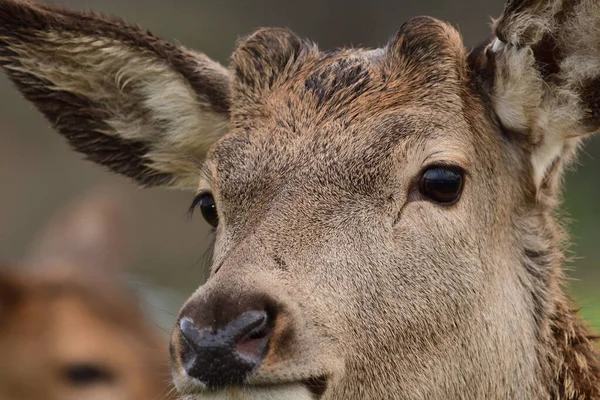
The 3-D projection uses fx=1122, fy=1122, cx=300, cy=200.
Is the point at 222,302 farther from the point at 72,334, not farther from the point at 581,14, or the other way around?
the point at 72,334

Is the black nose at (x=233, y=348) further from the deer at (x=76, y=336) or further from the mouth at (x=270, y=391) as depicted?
the deer at (x=76, y=336)

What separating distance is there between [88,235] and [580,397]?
831cm

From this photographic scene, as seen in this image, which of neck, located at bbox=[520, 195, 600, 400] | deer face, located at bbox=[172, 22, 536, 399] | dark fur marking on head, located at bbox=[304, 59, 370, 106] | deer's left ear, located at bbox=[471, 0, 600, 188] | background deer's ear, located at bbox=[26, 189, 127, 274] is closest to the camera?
deer face, located at bbox=[172, 22, 536, 399]

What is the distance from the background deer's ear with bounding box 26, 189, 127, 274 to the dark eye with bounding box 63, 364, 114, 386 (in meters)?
1.94

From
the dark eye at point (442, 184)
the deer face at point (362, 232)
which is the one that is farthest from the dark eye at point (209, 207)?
the dark eye at point (442, 184)

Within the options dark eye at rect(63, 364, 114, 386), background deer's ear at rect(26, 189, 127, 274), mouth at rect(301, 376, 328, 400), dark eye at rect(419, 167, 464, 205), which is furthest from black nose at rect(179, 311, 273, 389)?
background deer's ear at rect(26, 189, 127, 274)

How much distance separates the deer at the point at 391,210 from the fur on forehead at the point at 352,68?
0.04ft

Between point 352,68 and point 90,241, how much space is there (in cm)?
742

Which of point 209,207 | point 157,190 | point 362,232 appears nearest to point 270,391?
point 362,232

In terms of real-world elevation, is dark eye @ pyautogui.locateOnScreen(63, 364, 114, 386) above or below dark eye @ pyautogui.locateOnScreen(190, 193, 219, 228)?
below

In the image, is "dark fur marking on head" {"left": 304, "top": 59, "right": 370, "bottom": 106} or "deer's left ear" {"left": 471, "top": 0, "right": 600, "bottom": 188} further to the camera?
"dark fur marking on head" {"left": 304, "top": 59, "right": 370, "bottom": 106}

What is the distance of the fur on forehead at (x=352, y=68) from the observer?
267 inches

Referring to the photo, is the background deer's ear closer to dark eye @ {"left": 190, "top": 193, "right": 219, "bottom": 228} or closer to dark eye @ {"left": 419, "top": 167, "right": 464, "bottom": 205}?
dark eye @ {"left": 190, "top": 193, "right": 219, "bottom": 228}

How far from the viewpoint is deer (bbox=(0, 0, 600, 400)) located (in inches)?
222
